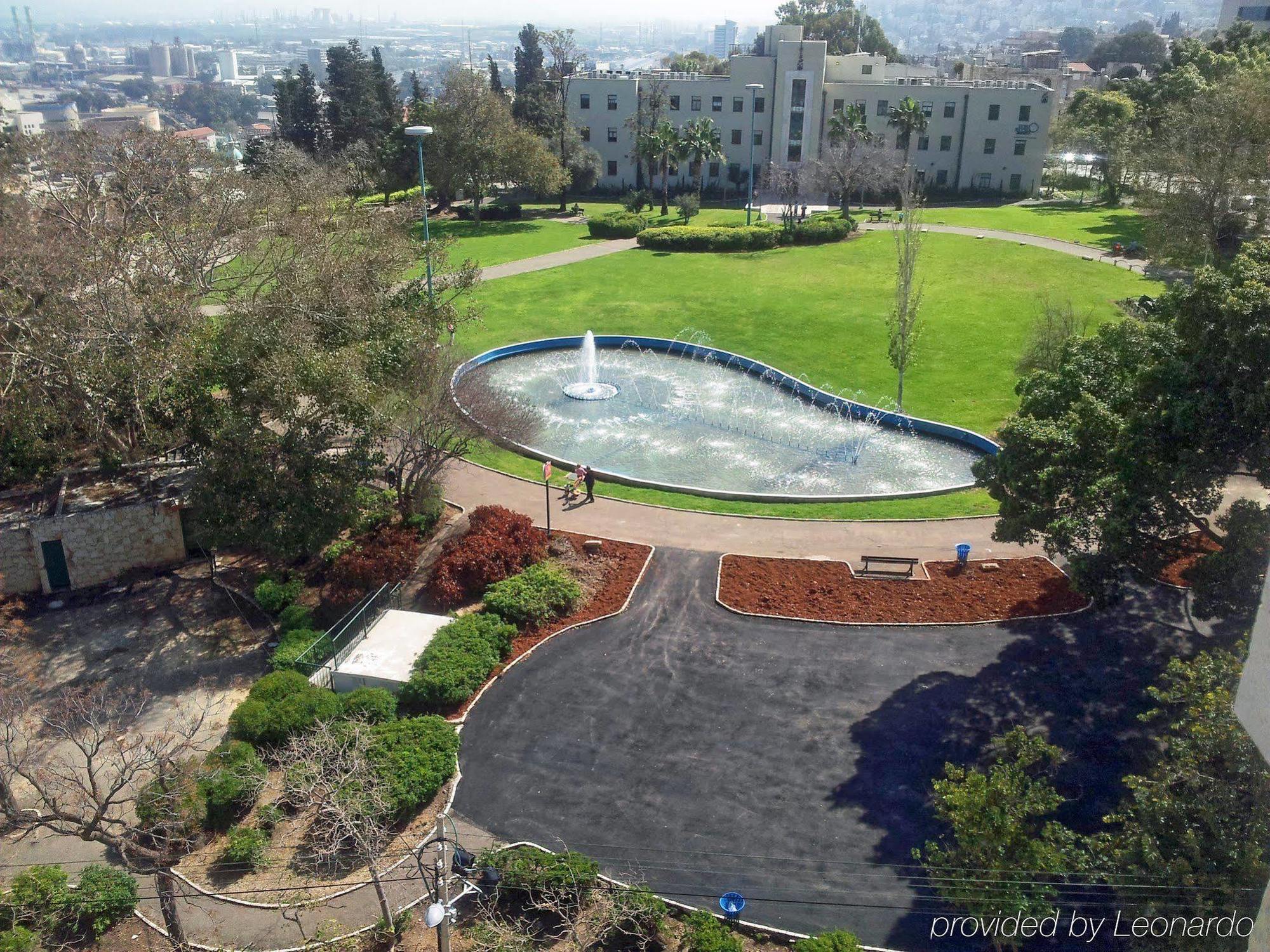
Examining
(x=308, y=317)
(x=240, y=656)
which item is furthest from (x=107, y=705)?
(x=308, y=317)

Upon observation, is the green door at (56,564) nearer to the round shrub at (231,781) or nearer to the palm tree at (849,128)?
the round shrub at (231,781)

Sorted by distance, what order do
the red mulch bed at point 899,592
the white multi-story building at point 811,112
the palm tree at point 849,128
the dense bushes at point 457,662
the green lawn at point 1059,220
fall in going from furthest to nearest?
the white multi-story building at point 811,112
the palm tree at point 849,128
the green lawn at point 1059,220
the red mulch bed at point 899,592
the dense bushes at point 457,662

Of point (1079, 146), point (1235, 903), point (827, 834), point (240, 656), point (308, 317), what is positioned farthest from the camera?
point (1079, 146)

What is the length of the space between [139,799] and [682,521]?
1449 cm

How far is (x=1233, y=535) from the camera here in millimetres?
16391

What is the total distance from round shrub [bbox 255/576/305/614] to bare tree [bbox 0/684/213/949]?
3041mm

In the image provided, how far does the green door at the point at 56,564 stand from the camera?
22.9m

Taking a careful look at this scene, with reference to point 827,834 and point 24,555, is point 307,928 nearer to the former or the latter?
point 827,834

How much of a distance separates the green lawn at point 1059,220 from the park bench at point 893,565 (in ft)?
129

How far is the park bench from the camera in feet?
74.2

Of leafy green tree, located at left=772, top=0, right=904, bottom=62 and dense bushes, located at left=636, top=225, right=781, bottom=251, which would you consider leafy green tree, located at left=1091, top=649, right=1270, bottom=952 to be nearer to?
dense bushes, located at left=636, top=225, right=781, bottom=251

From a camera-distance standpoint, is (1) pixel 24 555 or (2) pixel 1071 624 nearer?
(2) pixel 1071 624

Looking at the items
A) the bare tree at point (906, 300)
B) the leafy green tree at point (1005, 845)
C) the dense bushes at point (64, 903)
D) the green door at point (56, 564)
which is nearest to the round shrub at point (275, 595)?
the green door at point (56, 564)

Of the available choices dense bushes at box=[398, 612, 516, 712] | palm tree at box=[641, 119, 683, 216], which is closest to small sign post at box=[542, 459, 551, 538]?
dense bushes at box=[398, 612, 516, 712]
